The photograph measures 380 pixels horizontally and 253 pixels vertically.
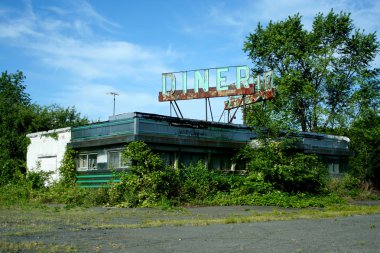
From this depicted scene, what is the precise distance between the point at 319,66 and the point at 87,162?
2425 cm

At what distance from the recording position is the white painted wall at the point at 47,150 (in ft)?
82.7

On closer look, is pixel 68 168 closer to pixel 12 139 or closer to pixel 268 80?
pixel 12 139

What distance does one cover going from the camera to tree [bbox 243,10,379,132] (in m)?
39.9

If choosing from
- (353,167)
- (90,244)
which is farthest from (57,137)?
(353,167)

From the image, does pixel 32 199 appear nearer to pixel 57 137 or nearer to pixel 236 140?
pixel 57 137

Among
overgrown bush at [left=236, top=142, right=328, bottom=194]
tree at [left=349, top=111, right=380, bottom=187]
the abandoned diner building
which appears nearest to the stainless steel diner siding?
the abandoned diner building

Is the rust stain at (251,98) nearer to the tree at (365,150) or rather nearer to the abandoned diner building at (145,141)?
the abandoned diner building at (145,141)

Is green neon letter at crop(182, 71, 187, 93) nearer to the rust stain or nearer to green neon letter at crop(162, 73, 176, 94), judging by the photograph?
green neon letter at crop(162, 73, 176, 94)

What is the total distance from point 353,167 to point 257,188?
1250 centimetres

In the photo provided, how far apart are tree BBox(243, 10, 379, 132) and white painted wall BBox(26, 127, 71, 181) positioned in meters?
20.7

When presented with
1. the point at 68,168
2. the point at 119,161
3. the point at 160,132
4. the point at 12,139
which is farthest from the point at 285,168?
the point at 12,139

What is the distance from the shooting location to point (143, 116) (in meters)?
21.4

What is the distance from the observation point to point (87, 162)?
78.9ft

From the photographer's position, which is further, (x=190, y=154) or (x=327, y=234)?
(x=190, y=154)
